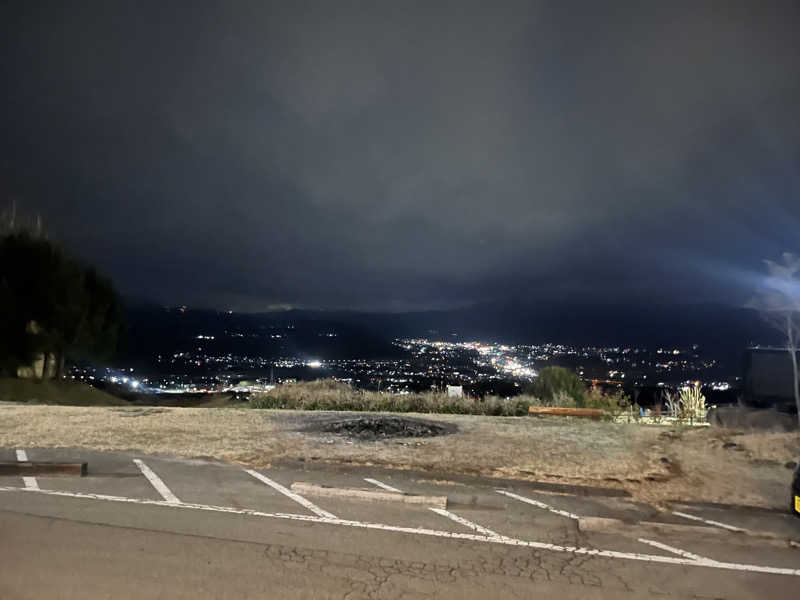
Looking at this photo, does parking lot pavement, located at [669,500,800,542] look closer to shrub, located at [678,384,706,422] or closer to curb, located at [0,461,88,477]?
curb, located at [0,461,88,477]

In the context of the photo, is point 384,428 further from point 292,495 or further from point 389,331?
point 389,331

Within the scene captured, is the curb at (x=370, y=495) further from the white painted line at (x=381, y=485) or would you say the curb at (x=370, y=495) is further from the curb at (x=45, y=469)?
the curb at (x=45, y=469)

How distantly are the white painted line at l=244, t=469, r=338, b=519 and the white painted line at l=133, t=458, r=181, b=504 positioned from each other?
1207mm

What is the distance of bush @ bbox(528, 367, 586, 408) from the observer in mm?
18281

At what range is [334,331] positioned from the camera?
94.0 m

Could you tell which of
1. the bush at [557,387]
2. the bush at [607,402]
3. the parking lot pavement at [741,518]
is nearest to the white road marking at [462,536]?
the parking lot pavement at [741,518]

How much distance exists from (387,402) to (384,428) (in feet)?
16.8

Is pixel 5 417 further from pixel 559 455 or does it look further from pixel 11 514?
pixel 559 455

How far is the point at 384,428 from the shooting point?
1220 centimetres

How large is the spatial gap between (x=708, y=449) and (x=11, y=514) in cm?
1092

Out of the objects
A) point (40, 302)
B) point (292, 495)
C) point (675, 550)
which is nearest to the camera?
point (675, 550)

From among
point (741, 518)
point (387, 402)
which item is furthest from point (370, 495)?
point (387, 402)

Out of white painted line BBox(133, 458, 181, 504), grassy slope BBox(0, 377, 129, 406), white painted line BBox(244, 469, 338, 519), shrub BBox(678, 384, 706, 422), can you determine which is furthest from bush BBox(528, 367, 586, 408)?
grassy slope BBox(0, 377, 129, 406)

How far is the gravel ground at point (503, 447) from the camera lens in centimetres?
807
